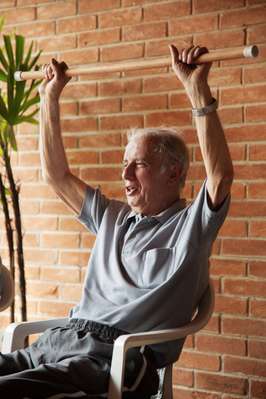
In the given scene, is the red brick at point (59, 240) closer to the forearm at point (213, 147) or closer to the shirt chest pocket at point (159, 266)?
the shirt chest pocket at point (159, 266)

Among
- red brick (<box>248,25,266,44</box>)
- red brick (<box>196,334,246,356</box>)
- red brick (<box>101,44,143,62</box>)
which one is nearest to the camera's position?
red brick (<box>248,25,266,44</box>)

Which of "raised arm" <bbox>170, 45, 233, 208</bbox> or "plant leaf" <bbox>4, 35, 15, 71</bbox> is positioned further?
"plant leaf" <bbox>4, 35, 15, 71</bbox>

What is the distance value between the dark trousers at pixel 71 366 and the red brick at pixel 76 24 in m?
1.63

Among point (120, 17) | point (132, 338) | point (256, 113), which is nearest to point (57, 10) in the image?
point (120, 17)

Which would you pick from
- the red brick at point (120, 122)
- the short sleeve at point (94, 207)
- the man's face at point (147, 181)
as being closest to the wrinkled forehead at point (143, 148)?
the man's face at point (147, 181)

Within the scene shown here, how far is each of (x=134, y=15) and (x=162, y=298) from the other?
1561mm

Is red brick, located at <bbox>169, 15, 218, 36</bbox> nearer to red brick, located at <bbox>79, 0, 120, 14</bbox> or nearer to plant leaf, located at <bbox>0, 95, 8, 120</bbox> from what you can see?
red brick, located at <bbox>79, 0, 120, 14</bbox>

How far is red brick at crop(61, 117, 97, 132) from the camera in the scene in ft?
11.3

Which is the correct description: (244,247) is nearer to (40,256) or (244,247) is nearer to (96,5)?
(40,256)

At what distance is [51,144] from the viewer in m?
2.74

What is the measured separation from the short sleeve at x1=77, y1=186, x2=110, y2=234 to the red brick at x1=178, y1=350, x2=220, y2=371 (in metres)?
0.87

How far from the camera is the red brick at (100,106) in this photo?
133 inches

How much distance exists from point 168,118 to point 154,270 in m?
1.04

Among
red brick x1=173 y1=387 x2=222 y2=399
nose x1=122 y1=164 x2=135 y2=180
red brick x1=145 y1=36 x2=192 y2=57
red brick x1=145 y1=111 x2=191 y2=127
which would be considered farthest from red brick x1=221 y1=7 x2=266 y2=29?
red brick x1=173 y1=387 x2=222 y2=399
